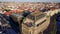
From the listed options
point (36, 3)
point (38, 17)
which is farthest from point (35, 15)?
point (36, 3)

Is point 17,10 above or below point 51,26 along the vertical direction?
above

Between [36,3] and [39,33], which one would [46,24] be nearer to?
[39,33]

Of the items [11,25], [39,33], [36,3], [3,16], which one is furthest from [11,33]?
[36,3]

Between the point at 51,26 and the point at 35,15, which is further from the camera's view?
the point at 51,26

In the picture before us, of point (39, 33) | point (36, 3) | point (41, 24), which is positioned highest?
point (36, 3)

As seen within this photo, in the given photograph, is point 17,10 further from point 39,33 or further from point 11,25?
point 39,33
